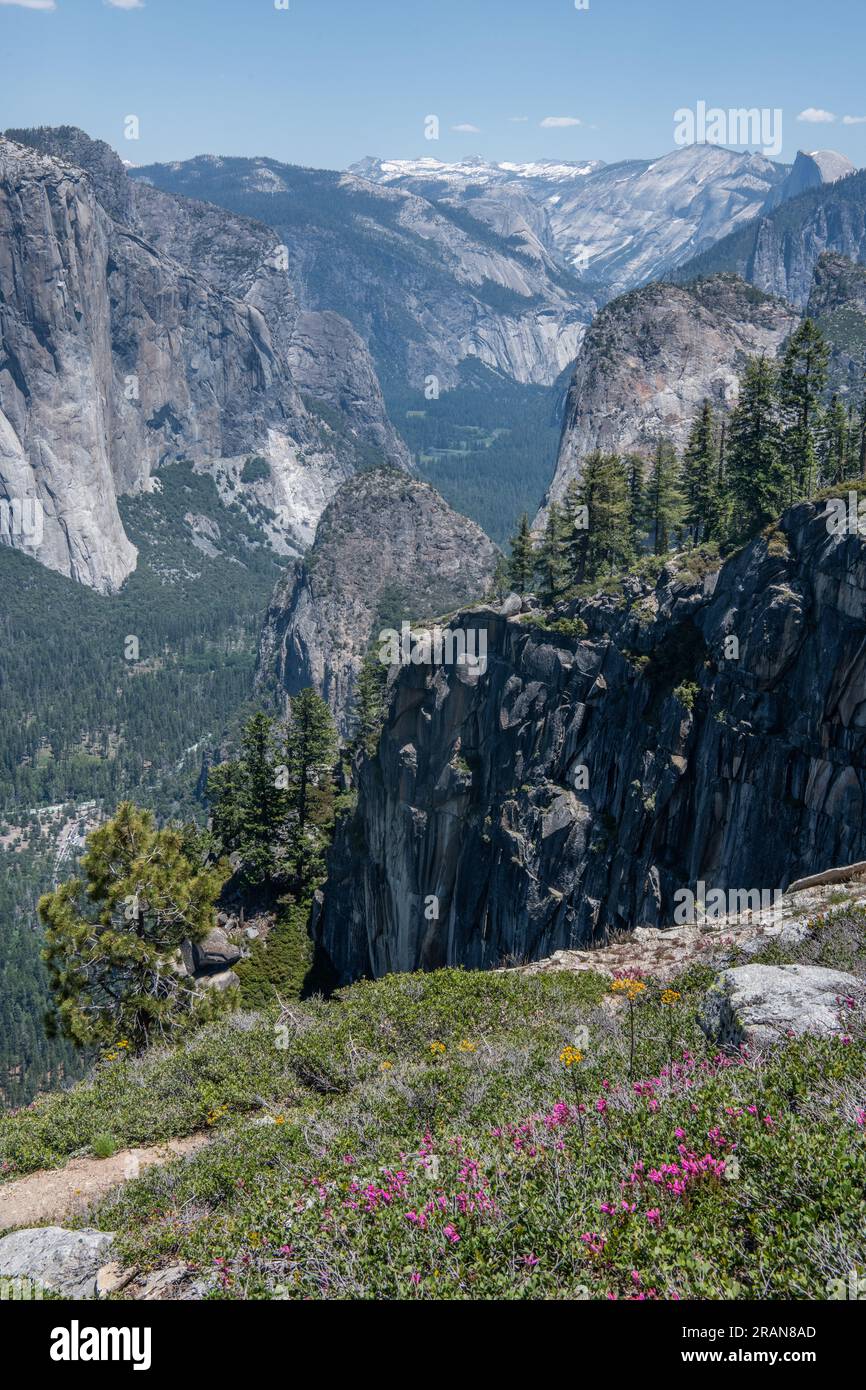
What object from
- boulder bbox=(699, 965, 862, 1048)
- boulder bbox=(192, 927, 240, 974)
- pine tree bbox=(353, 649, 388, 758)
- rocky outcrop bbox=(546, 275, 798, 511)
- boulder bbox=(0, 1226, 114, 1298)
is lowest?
boulder bbox=(192, 927, 240, 974)

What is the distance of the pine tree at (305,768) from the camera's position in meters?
71.9

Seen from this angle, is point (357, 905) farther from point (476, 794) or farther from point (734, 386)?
A: point (734, 386)

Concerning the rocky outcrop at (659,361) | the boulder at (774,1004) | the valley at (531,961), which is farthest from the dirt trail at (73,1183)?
the rocky outcrop at (659,361)

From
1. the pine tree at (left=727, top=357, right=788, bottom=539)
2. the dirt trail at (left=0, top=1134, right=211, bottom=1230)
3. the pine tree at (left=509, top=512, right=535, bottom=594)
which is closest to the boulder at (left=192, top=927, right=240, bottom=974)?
the pine tree at (left=509, top=512, right=535, bottom=594)

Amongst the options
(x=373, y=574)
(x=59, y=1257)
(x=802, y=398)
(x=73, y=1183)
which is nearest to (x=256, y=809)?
(x=802, y=398)

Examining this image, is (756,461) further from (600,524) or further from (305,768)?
(305,768)

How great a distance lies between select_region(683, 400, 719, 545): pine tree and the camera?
59.3m

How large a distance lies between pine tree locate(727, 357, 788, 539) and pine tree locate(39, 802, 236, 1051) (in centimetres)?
3289

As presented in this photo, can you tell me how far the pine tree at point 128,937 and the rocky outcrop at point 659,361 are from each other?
5260 inches

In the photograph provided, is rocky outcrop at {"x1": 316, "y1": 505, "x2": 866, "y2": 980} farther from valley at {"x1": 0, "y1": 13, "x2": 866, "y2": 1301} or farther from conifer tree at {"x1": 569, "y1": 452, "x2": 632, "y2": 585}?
conifer tree at {"x1": 569, "y1": 452, "x2": 632, "y2": 585}

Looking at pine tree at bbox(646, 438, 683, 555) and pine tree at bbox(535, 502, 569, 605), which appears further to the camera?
pine tree at bbox(646, 438, 683, 555)

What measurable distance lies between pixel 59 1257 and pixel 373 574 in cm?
18294

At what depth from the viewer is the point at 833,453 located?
64.9 m
